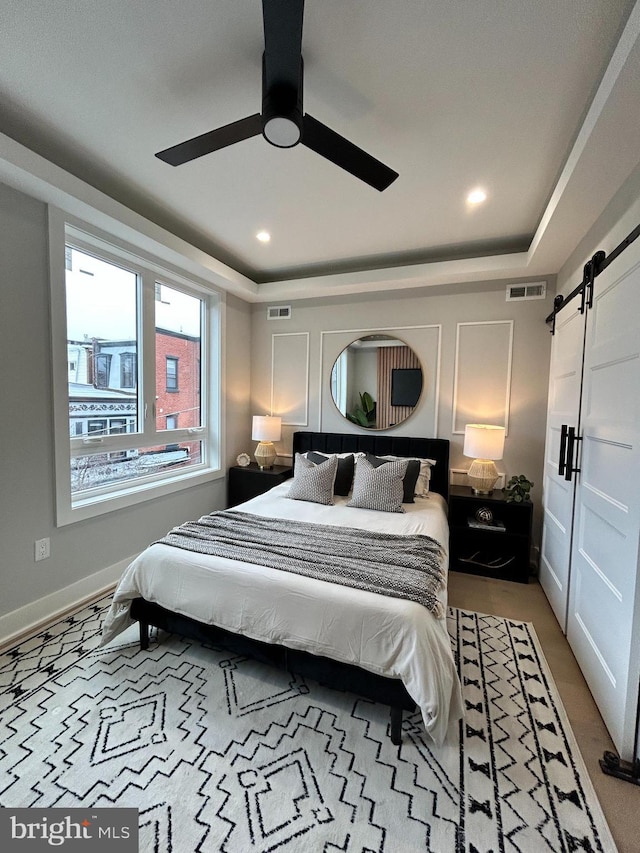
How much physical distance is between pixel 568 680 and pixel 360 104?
10.3ft

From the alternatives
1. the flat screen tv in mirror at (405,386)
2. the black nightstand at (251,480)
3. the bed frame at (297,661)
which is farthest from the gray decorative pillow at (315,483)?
the bed frame at (297,661)

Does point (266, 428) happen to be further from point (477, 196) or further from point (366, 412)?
point (477, 196)

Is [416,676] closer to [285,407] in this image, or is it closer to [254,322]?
[285,407]

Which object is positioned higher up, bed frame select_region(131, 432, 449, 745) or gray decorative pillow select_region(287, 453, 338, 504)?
gray decorative pillow select_region(287, 453, 338, 504)

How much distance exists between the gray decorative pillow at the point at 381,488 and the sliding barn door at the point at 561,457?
112 centimetres

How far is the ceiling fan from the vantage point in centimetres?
114

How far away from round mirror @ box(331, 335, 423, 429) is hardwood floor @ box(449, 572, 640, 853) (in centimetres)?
167

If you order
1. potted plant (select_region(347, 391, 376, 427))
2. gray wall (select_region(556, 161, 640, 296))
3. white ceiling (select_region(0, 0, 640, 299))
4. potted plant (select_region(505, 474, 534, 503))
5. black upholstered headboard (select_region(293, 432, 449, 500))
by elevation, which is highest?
white ceiling (select_region(0, 0, 640, 299))

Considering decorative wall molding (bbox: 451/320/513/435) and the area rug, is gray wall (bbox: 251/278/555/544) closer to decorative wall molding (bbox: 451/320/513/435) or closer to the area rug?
decorative wall molding (bbox: 451/320/513/435)

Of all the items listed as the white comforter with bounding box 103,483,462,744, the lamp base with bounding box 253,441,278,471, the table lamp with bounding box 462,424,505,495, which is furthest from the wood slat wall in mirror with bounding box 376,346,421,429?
the white comforter with bounding box 103,483,462,744

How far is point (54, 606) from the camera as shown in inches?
94.3

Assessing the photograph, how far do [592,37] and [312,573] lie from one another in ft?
8.12

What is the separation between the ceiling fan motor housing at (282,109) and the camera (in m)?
1.31

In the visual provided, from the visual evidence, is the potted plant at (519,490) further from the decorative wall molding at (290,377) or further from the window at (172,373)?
the window at (172,373)
